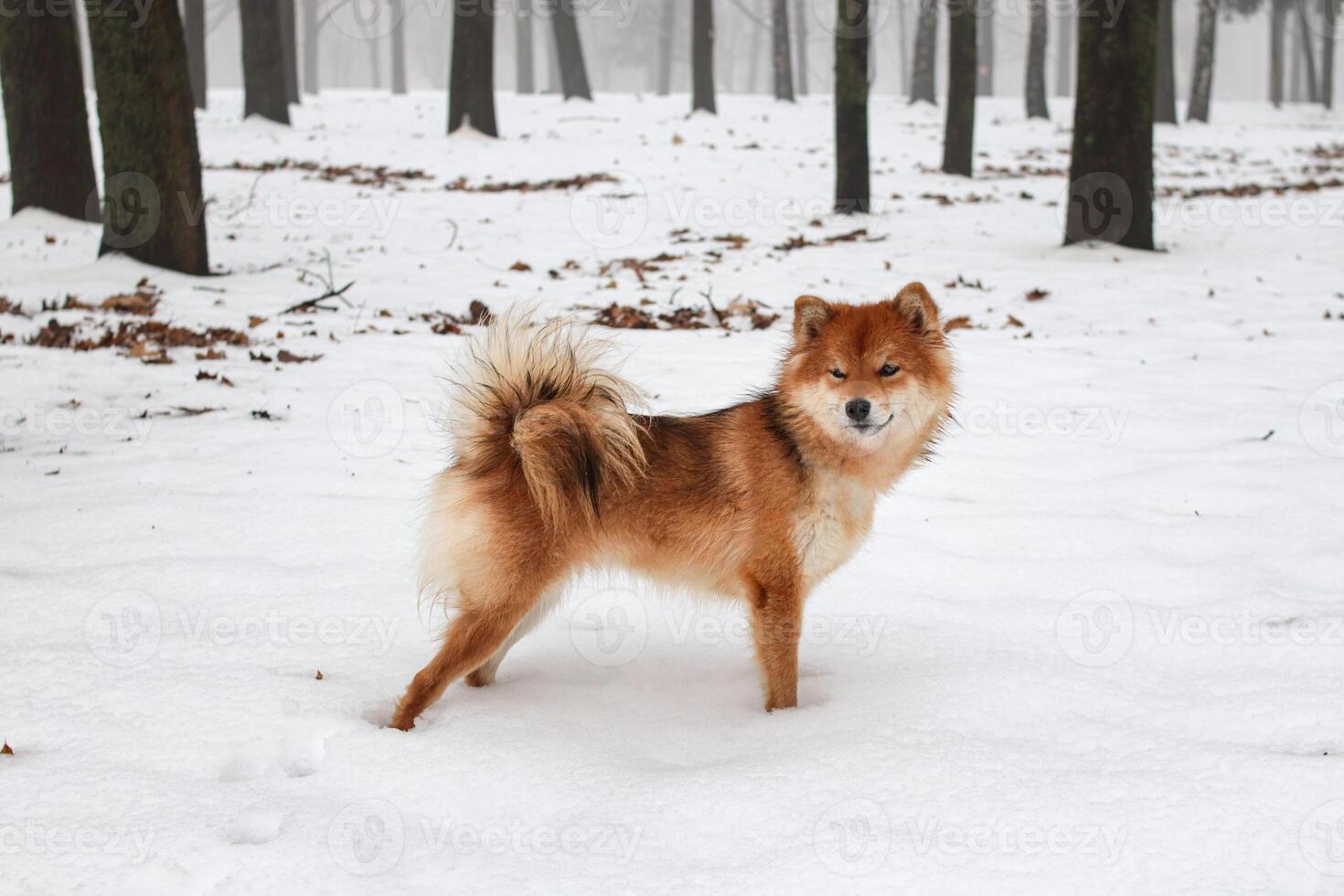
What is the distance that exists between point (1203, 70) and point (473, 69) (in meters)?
24.5

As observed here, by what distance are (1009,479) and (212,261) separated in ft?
30.8

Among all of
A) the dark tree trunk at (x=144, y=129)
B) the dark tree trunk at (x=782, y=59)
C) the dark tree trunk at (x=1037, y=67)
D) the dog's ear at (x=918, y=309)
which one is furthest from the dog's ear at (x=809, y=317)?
the dark tree trunk at (x=782, y=59)

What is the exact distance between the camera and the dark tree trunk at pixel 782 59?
32.7 m

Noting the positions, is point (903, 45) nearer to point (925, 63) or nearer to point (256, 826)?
point (925, 63)

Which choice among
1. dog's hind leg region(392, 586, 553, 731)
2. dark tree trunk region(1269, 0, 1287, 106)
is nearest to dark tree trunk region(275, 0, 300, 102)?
dog's hind leg region(392, 586, 553, 731)

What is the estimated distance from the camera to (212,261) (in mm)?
11820

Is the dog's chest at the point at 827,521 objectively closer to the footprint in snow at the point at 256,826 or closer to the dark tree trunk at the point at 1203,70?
the footprint in snow at the point at 256,826

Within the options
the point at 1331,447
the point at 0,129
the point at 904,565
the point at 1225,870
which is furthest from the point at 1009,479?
the point at 0,129

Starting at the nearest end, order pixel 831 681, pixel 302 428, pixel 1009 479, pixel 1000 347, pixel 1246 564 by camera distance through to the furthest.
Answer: pixel 831 681 < pixel 1246 564 < pixel 1009 479 < pixel 302 428 < pixel 1000 347

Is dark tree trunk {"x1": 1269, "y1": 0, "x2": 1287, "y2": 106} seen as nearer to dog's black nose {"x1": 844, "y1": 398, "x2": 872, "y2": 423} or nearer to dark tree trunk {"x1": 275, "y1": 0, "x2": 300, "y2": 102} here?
dark tree trunk {"x1": 275, "y1": 0, "x2": 300, "y2": 102}

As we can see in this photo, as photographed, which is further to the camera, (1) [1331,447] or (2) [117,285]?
(2) [117,285]

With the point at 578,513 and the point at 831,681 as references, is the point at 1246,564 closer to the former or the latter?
the point at 831,681

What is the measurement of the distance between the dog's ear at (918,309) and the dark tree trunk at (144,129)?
8462 mm

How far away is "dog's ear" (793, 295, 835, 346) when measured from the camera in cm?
421
